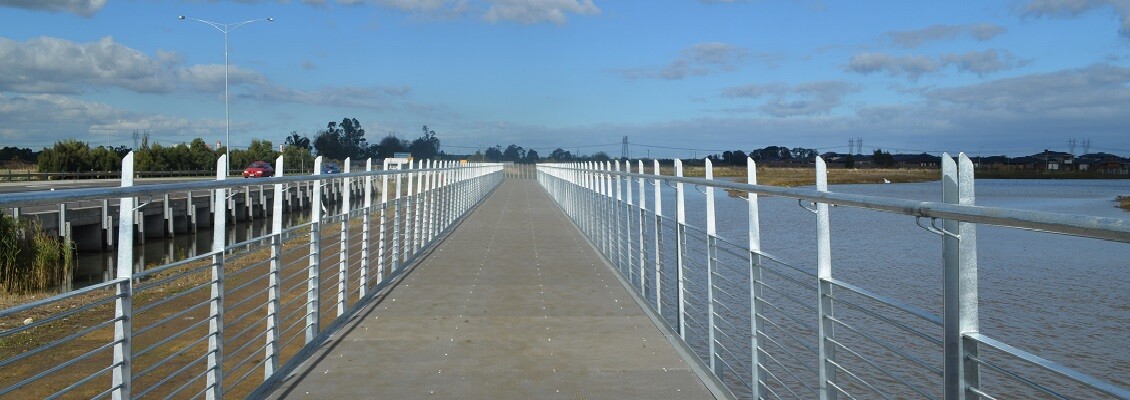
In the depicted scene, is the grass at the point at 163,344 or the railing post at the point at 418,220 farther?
the railing post at the point at 418,220

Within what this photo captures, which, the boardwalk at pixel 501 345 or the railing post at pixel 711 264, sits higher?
the railing post at pixel 711 264

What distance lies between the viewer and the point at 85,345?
1005 centimetres

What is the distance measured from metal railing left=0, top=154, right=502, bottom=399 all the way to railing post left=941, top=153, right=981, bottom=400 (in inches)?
114

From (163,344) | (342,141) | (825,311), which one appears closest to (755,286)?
(825,311)

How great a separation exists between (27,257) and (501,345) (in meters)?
15.8

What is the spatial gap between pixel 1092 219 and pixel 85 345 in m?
9.86

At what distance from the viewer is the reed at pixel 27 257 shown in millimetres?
18062

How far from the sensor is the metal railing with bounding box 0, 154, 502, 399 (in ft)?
14.2

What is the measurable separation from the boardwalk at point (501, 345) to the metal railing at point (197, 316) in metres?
0.34

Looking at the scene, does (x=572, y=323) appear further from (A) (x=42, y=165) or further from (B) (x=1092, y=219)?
(A) (x=42, y=165)

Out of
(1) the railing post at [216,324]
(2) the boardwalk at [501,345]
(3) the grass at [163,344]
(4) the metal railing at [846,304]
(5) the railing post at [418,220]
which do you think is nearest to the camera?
(4) the metal railing at [846,304]

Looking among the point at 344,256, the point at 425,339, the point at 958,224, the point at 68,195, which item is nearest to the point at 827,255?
the point at 958,224

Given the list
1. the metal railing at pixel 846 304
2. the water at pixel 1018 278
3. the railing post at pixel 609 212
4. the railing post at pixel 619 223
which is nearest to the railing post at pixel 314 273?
the metal railing at pixel 846 304

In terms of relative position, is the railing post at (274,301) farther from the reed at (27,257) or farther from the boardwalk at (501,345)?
the reed at (27,257)
